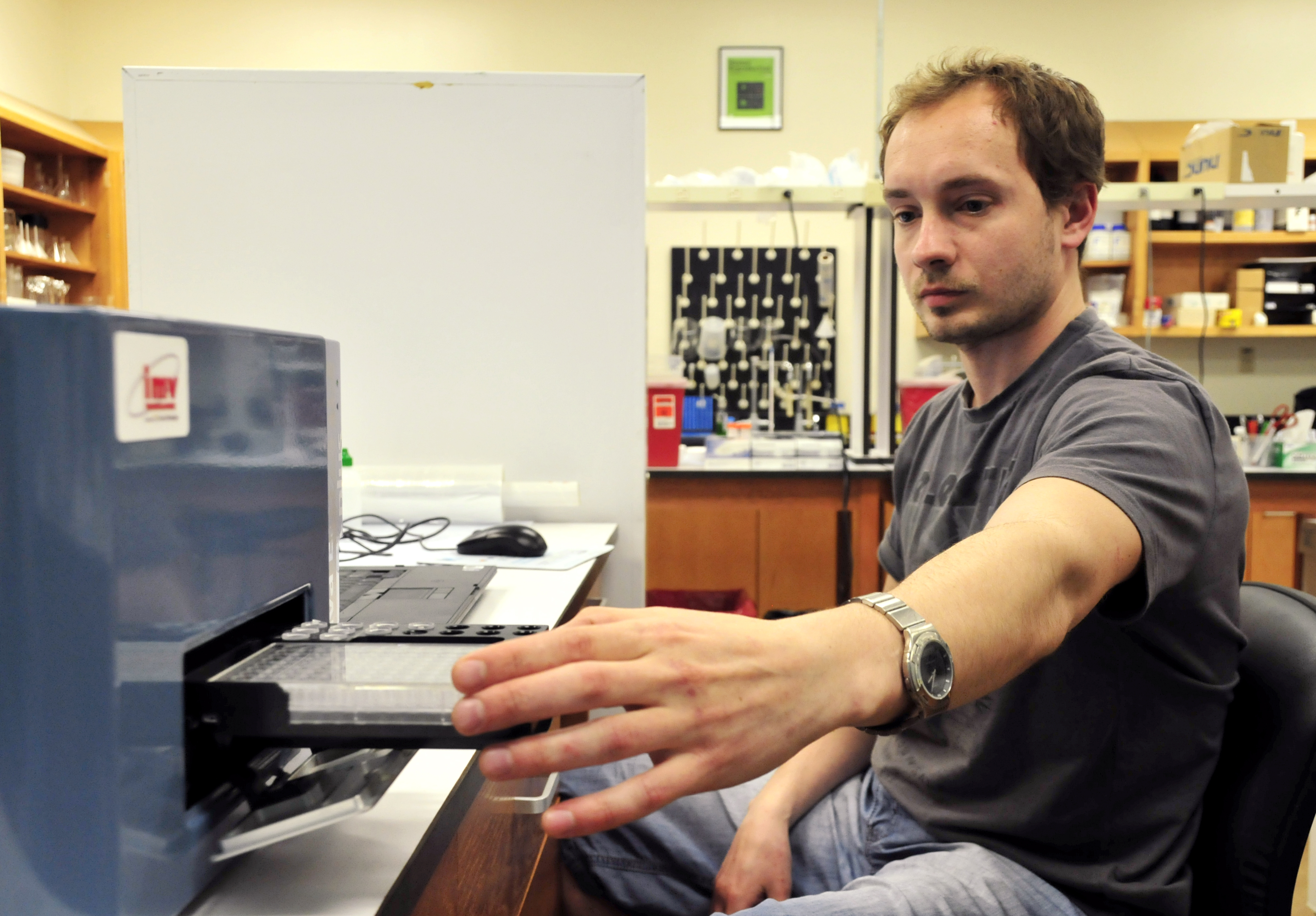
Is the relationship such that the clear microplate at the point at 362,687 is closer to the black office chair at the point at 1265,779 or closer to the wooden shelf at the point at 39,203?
the black office chair at the point at 1265,779

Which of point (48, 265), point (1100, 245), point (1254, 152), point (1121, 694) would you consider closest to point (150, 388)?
point (1121, 694)

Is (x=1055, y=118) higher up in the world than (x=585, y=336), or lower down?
higher up

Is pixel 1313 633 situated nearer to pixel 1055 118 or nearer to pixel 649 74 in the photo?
pixel 1055 118

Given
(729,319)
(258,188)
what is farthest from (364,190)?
(729,319)

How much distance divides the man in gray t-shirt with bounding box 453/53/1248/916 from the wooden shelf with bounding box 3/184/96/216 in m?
4.23

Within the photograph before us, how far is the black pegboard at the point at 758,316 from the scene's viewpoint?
496cm

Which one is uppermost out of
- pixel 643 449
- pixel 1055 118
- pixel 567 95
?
pixel 567 95

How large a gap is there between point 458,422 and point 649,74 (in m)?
3.79

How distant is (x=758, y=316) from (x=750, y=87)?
124 centimetres

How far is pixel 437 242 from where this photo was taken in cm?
172

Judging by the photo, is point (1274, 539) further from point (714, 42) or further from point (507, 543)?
point (714, 42)

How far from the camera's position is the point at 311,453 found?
611 mm

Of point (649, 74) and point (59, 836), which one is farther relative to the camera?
point (649, 74)

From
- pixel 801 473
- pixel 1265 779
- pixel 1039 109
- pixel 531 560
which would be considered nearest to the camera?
pixel 1265 779
